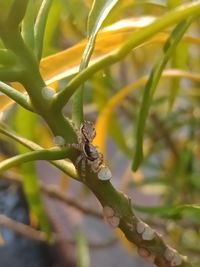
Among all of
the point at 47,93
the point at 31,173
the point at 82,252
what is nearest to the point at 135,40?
the point at 47,93

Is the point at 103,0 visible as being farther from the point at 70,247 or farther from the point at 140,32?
the point at 70,247

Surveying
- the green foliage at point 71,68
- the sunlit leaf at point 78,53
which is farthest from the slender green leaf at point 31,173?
the sunlit leaf at point 78,53

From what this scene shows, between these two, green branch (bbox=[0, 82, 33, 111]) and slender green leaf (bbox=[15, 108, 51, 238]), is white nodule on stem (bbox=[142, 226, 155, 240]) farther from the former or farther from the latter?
slender green leaf (bbox=[15, 108, 51, 238])

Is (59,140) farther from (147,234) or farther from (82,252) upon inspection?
(82,252)

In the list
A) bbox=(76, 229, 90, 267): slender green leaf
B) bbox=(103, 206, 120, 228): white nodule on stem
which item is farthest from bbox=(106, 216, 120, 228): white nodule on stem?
bbox=(76, 229, 90, 267): slender green leaf

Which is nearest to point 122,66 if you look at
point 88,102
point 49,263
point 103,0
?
point 88,102
